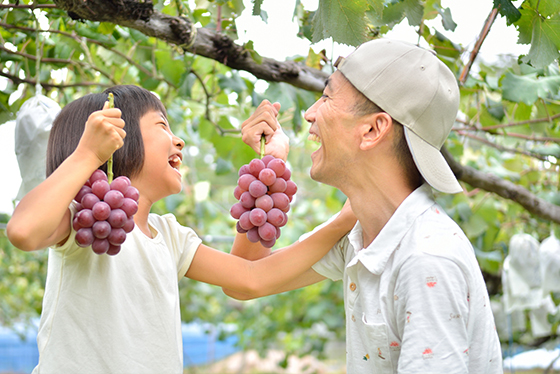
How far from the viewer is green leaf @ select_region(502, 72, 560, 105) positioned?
2168 mm

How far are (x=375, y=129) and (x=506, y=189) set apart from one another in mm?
1815

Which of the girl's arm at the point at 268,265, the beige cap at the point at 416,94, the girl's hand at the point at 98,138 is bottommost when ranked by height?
the girl's arm at the point at 268,265

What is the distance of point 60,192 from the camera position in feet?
3.66

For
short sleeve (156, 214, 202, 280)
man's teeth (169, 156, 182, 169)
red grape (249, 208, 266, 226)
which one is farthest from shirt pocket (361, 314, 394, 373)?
man's teeth (169, 156, 182, 169)

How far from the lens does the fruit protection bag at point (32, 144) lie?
187cm

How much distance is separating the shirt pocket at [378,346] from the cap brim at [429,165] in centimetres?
42

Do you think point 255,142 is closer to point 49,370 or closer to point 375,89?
point 375,89

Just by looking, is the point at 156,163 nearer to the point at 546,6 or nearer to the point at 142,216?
the point at 142,216

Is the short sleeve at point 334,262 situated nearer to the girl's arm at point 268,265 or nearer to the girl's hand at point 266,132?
the girl's arm at point 268,265

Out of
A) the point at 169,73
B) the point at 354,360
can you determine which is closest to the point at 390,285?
the point at 354,360

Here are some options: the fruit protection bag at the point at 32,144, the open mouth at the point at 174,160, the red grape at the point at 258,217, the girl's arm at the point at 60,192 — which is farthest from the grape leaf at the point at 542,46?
the fruit protection bag at the point at 32,144

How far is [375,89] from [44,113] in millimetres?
1231

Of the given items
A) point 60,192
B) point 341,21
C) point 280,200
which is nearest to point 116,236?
A: point 60,192

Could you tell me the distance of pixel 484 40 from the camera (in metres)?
2.06
